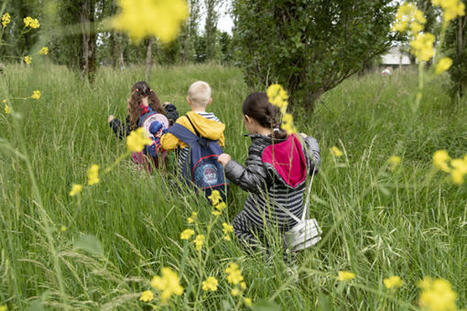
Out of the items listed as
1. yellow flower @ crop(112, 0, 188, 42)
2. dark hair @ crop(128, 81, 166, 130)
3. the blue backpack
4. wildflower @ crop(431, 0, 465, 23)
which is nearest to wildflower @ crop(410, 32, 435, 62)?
wildflower @ crop(431, 0, 465, 23)

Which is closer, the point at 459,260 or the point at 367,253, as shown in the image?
the point at 459,260

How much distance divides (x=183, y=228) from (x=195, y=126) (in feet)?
2.50

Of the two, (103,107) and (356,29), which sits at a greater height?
(356,29)

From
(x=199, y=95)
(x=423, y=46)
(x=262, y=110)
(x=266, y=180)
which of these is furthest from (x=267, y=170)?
(x=423, y=46)

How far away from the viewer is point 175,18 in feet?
1.40

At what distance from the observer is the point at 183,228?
1.71 meters

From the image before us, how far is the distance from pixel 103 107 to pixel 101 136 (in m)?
0.42

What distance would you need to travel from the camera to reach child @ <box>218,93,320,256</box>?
5.41 ft

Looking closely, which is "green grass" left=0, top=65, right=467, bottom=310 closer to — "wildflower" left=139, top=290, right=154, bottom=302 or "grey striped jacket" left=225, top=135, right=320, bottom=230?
"wildflower" left=139, top=290, right=154, bottom=302

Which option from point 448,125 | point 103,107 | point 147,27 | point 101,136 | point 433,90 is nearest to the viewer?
point 147,27

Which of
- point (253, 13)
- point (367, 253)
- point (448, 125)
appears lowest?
point (367, 253)

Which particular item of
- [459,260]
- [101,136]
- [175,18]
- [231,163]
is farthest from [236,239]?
[101,136]

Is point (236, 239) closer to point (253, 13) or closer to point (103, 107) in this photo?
point (103, 107)

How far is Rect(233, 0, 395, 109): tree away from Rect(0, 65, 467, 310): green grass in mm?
489
